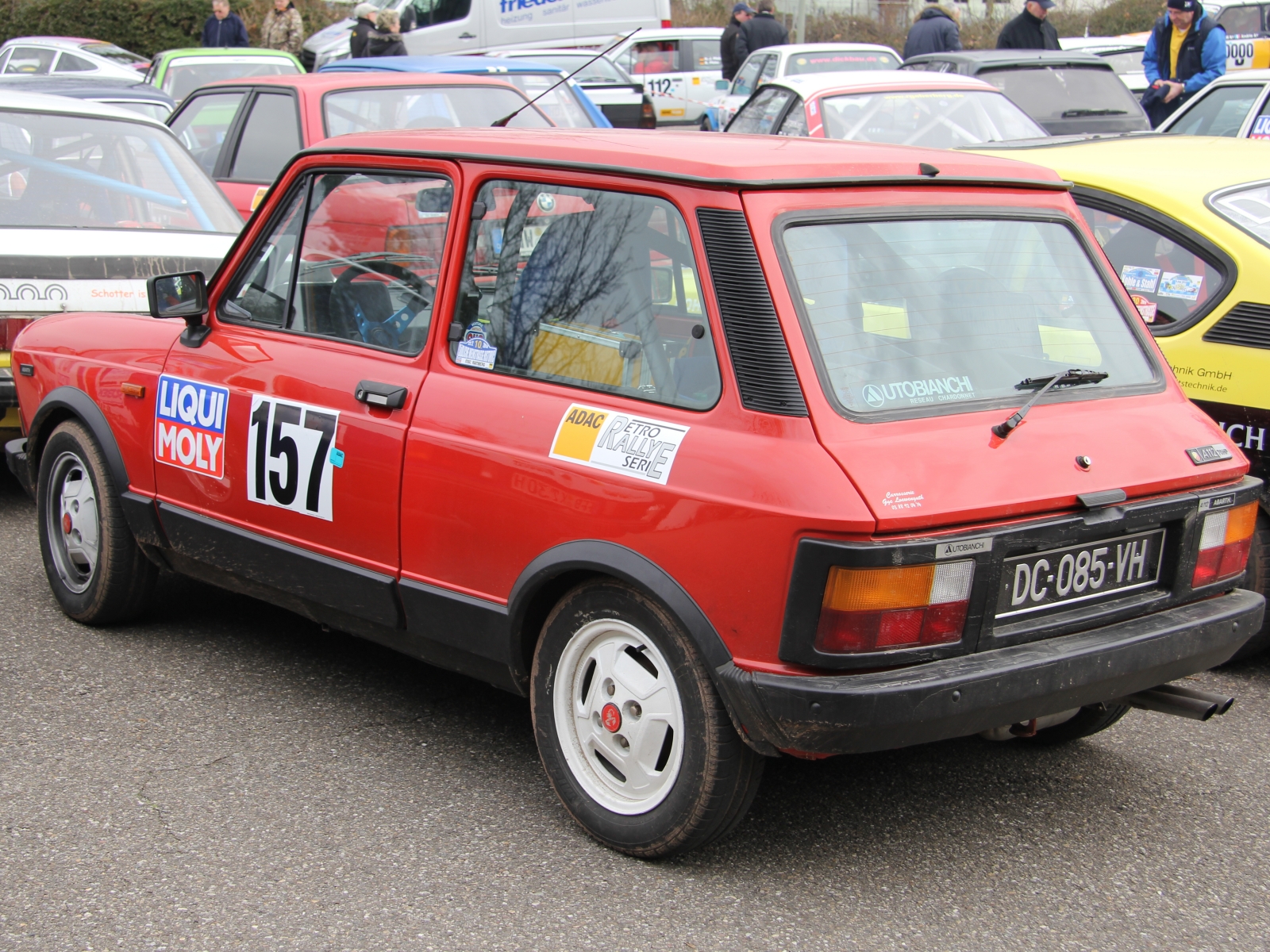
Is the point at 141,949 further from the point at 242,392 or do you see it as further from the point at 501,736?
the point at 242,392

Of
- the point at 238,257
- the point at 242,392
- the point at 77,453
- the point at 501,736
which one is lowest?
the point at 501,736

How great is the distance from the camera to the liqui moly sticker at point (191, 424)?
4156 millimetres

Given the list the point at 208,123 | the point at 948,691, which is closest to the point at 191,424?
the point at 948,691

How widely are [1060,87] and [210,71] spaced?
8.52m

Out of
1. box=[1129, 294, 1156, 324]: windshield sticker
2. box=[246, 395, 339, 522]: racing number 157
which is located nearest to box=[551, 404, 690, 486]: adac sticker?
box=[246, 395, 339, 522]: racing number 157

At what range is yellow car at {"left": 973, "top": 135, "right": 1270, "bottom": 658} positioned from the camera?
14.3ft

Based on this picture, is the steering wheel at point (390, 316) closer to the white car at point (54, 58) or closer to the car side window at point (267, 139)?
the car side window at point (267, 139)

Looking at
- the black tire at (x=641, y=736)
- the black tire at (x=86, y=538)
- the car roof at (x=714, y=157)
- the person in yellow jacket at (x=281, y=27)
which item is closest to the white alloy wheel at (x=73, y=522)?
the black tire at (x=86, y=538)

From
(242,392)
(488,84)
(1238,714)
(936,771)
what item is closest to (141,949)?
(242,392)

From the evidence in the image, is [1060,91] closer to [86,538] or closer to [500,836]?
[86,538]

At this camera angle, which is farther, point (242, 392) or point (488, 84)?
point (488, 84)

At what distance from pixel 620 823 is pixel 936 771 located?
1052mm

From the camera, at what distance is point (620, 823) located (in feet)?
10.7

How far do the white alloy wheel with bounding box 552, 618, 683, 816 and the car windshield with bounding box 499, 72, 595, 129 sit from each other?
23.7ft
